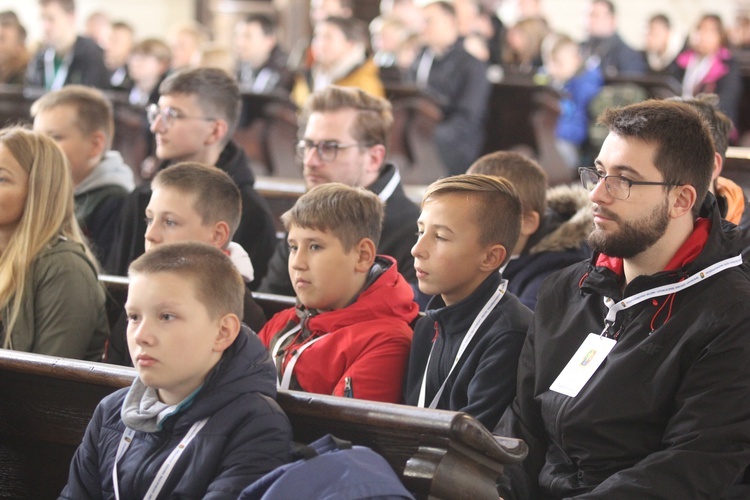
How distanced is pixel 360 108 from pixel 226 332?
1.99 metres

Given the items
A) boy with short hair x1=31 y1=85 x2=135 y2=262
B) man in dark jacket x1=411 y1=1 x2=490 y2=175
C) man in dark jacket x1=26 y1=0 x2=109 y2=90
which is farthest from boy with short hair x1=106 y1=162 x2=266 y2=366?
man in dark jacket x1=26 y1=0 x2=109 y2=90

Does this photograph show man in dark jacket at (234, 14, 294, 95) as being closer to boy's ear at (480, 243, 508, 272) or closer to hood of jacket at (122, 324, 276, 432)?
boy's ear at (480, 243, 508, 272)

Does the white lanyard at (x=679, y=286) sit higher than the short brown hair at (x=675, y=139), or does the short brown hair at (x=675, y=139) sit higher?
the short brown hair at (x=675, y=139)

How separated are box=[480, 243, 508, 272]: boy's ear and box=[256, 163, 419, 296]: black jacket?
2.92ft

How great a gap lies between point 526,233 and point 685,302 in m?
1.17

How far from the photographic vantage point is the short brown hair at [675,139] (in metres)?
2.57

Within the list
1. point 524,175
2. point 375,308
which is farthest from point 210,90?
point 375,308

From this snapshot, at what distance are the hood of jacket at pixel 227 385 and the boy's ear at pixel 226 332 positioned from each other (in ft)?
0.07

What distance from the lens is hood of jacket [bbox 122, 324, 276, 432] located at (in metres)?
2.41

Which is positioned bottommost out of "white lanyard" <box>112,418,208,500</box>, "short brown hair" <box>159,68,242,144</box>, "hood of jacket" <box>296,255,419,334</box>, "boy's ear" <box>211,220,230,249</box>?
"white lanyard" <box>112,418,208,500</box>

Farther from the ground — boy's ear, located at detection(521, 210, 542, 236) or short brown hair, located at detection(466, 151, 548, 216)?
short brown hair, located at detection(466, 151, 548, 216)

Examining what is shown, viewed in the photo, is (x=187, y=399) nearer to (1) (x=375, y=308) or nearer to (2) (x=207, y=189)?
(1) (x=375, y=308)

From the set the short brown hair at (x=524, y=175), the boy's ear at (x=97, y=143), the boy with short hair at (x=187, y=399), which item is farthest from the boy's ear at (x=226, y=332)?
the boy's ear at (x=97, y=143)

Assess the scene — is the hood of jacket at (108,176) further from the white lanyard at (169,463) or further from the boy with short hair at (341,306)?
the white lanyard at (169,463)
